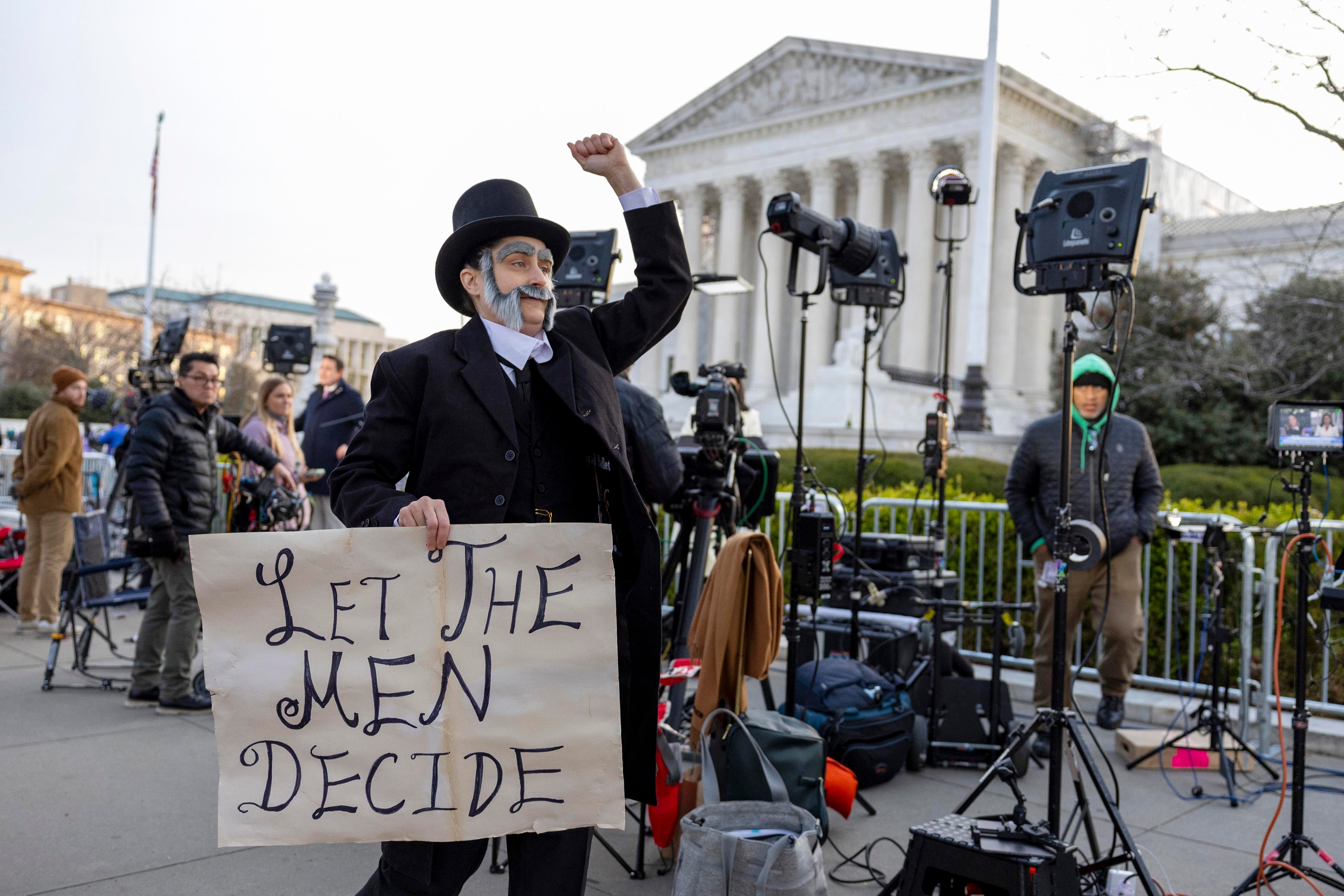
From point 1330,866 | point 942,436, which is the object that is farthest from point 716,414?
point 1330,866

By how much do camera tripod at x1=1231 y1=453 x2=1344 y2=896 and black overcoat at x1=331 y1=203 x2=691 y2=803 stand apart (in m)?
2.42

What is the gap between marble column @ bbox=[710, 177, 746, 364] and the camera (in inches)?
1759

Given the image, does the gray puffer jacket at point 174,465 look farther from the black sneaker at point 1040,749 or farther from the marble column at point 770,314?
the marble column at point 770,314

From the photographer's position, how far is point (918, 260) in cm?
3981

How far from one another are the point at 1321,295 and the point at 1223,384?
3.05 m

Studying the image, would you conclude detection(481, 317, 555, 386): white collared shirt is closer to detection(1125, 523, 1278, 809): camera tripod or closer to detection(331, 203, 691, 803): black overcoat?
detection(331, 203, 691, 803): black overcoat

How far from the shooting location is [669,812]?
3906mm

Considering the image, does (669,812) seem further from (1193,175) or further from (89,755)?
(1193,175)

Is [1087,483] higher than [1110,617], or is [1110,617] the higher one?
[1087,483]

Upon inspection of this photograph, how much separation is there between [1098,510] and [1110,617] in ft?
2.08

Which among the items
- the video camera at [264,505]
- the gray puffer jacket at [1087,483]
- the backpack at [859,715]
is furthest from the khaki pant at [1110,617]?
the video camera at [264,505]

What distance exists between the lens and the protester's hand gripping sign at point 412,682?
2.25 meters

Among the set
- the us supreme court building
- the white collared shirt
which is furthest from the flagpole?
the white collared shirt

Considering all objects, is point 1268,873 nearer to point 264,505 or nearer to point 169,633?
point 169,633
